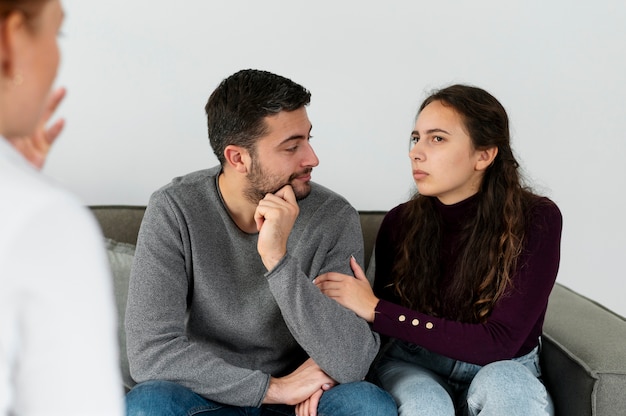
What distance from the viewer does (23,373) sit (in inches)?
28.9

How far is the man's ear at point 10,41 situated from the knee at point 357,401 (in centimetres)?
136

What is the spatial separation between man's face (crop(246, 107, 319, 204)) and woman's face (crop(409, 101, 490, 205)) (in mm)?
272

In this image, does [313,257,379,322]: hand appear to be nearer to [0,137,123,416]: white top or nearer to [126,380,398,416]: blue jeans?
[126,380,398,416]: blue jeans

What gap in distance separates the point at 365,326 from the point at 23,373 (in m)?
1.41

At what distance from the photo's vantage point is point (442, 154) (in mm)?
2184

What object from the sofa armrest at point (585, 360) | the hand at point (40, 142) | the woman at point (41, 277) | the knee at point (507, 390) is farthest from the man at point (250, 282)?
the woman at point (41, 277)

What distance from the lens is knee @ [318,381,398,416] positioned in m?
1.96

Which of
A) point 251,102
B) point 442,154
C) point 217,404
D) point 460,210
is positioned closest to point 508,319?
point 460,210

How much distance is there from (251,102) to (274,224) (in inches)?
13.6

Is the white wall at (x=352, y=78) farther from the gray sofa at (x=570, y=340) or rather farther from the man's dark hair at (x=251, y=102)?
the man's dark hair at (x=251, y=102)

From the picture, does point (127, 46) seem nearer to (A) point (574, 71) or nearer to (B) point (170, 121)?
(B) point (170, 121)

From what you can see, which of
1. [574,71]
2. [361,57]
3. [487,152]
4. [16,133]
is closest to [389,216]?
[487,152]

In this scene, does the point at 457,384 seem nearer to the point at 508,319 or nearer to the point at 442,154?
Result: the point at 508,319

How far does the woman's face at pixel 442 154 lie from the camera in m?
2.19
